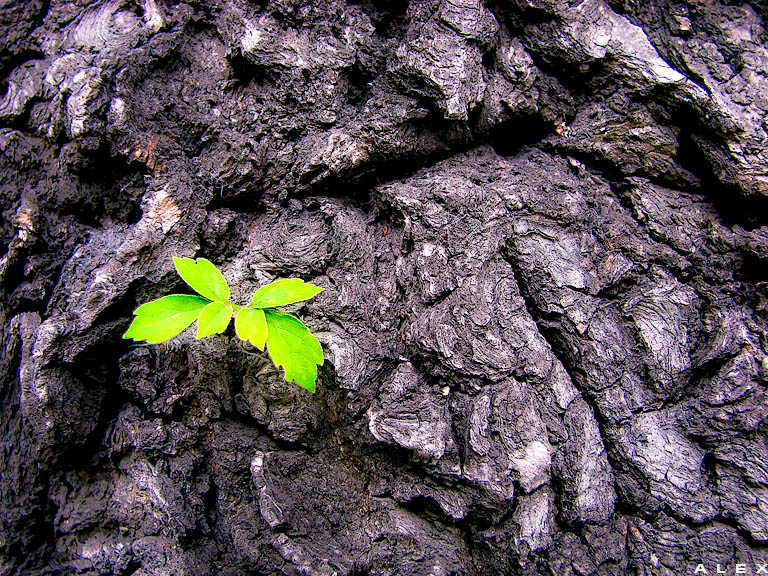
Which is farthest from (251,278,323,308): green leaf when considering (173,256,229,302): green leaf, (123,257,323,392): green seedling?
(173,256,229,302): green leaf

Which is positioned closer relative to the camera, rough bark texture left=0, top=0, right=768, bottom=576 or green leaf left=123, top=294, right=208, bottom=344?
green leaf left=123, top=294, right=208, bottom=344

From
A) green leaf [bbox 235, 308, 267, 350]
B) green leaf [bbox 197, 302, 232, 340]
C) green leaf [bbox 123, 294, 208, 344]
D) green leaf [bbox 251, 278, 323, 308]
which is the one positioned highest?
green leaf [bbox 251, 278, 323, 308]

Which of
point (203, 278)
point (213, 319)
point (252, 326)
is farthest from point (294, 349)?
point (203, 278)

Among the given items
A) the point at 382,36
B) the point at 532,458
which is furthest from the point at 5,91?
the point at 532,458

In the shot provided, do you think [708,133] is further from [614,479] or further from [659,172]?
[614,479]

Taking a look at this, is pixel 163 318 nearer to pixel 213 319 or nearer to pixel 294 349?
pixel 213 319


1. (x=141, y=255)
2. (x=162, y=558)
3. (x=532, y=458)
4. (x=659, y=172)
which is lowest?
(x=162, y=558)

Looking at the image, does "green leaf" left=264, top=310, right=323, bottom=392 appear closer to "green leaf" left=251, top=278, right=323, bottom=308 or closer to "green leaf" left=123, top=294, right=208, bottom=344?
"green leaf" left=251, top=278, right=323, bottom=308
